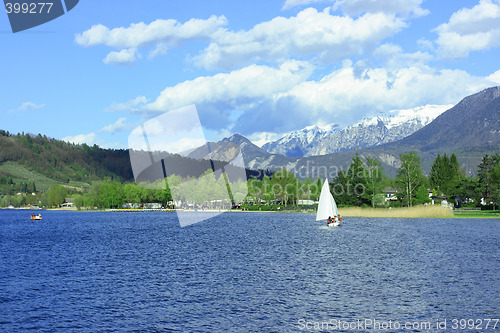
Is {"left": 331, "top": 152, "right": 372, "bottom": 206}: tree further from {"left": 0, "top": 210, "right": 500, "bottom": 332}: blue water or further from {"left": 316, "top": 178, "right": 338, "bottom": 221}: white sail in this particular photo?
{"left": 0, "top": 210, "right": 500, "bottom": 332}: blue water

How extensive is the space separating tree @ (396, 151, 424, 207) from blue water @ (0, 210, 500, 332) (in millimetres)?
91979

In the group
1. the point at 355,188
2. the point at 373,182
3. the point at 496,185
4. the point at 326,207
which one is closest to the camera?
the point at 326,207

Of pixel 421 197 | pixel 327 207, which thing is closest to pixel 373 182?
pixel 421 197

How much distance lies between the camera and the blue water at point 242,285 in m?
35.4

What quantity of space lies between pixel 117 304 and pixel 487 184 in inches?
7414

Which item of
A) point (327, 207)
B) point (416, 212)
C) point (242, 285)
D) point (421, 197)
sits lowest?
point (242, 285)

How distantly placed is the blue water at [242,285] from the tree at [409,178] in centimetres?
9198

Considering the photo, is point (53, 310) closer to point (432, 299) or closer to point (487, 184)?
point (432, 299)

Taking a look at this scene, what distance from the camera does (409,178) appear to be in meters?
170

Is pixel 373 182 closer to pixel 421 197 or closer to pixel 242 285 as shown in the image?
pixel 421 197

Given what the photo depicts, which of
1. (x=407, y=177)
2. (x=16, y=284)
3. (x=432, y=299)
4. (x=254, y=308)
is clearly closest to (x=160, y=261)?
(x=16, y=284)

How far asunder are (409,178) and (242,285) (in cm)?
13558

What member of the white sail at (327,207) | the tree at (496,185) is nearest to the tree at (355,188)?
the tree at (496,185)

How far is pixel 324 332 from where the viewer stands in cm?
3194
